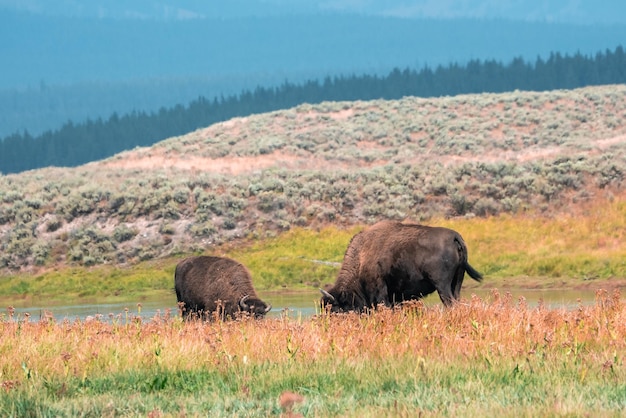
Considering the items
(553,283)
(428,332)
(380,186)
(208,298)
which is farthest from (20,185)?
(428,332)

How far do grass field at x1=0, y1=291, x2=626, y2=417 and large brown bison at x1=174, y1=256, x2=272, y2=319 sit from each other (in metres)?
4.32

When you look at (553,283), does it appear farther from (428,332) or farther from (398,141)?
(398,141)

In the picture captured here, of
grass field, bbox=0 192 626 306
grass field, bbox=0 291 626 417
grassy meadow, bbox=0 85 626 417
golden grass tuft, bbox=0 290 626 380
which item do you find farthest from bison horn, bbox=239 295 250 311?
grass field, bbox=0 192 626 306

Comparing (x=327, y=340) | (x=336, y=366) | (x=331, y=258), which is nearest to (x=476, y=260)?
(x=331, y=258)

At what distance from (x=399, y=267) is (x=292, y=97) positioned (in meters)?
163

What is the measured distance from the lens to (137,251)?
3506 cm

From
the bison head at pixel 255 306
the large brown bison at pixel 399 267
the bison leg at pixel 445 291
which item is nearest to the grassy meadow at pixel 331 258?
the large brown bison at pixel 399 267

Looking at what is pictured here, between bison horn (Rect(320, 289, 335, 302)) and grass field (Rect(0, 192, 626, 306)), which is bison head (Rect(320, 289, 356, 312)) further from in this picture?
grass field (Rect(0, 192, 626, 306))

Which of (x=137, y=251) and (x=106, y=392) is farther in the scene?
(x=137, y=251)

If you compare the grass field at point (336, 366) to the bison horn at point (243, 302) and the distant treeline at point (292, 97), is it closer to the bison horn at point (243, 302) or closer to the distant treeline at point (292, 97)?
the bison horn at point (243, 302)

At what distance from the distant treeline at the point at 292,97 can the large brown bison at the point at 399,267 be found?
431 ft

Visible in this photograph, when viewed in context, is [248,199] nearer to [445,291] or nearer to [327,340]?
[445,291]

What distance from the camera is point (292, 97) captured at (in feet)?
586

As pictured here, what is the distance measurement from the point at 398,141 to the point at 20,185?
82.8 feet
